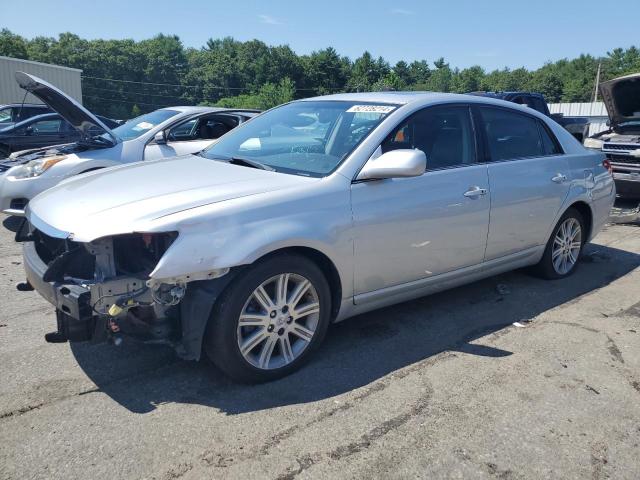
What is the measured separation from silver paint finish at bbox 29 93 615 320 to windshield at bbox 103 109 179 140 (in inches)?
153

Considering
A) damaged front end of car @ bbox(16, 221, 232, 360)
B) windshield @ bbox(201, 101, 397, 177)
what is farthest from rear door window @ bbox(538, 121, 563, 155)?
damaged front end of car @ bbox(16, 221, 232, 360)

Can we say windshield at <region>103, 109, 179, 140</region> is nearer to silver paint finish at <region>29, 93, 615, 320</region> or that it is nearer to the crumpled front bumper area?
silver paint finish at <region>29, 93, 615, 320</region>

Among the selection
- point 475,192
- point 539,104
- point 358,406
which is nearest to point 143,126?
point 475,192

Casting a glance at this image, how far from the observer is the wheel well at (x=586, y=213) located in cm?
526

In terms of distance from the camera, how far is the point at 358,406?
9.82 feet

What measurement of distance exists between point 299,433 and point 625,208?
8.09 metres

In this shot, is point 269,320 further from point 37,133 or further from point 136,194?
point 37,133

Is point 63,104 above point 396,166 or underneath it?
above

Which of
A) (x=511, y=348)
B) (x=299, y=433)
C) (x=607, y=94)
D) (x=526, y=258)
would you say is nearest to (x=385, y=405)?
(x=299, y=433)

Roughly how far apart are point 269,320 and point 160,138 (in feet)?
16.7

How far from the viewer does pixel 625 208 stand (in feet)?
29.1

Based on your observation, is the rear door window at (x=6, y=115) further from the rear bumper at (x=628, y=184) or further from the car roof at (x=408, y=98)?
the rear bumper at (x=628, y=184)

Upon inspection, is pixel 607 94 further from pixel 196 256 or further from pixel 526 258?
pixel 196 256

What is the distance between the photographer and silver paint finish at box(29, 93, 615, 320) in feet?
9.48
